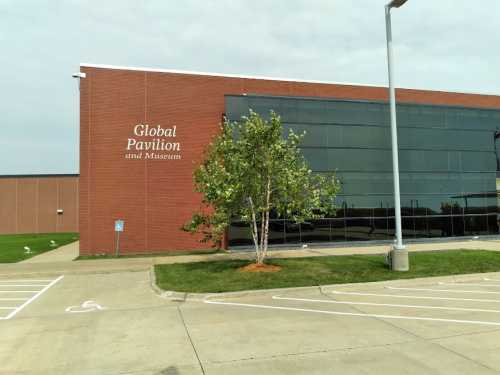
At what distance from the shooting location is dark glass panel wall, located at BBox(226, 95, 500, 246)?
2452 centimetres

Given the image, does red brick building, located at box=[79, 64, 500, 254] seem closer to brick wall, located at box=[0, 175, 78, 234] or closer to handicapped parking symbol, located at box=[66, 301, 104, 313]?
handicapped parking symbol, located at box=[66, 301, 104, 313]

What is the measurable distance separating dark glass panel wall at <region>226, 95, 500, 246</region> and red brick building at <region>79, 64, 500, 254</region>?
2115 millimetres

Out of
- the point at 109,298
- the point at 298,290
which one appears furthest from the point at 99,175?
the point at 298,290

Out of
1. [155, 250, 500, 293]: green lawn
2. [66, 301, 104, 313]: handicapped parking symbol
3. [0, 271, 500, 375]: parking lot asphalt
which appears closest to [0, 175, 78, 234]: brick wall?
[155, 250, 500, 293]: green lawn

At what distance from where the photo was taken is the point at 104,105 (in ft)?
74.0

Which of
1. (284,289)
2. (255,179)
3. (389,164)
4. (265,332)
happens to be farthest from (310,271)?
→ (389,164)

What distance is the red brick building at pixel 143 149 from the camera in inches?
876

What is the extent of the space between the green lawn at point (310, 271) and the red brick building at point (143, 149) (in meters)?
6.90

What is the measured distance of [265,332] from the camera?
7410 mm

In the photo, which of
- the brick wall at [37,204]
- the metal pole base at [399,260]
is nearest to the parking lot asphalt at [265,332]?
the metal pole base at [399,260]

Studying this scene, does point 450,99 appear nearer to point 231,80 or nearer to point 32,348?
point 231,80

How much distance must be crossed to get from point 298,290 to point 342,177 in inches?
584

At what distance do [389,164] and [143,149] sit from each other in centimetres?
1509

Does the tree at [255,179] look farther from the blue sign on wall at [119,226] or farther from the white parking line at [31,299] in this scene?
the blue sign on wall at [119,226]
